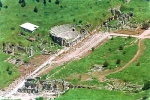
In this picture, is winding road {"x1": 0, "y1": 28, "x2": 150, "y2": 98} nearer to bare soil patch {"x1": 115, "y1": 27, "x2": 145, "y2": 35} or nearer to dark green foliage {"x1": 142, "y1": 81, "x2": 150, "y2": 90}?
bare soil patch {"x1": 115, "y1": 27, "x2": 145, "y2": 35}

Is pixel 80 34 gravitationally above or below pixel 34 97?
above

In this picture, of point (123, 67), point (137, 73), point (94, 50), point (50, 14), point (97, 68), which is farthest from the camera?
point (50, 14)

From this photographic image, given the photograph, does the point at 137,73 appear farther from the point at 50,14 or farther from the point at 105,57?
the point at 50,14

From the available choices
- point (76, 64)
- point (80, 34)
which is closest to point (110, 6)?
point (80, 34)

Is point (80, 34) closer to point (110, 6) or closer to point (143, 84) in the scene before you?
point (110, 6)

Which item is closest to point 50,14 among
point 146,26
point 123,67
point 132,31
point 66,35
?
point 66,35

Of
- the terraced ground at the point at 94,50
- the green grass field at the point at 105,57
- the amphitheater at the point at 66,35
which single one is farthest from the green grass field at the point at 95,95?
the amphitheater at the point at 66,35

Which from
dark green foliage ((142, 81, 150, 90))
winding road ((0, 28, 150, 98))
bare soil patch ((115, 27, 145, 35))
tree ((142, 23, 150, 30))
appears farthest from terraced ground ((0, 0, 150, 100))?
bare soil patch ((115, 27, 145, 35))
